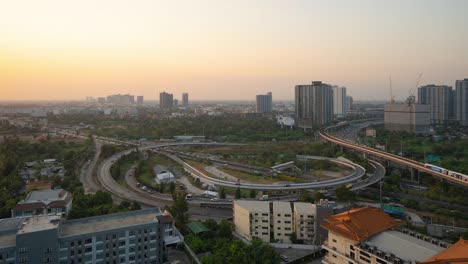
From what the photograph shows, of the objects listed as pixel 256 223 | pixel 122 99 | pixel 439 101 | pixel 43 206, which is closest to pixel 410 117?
pixel 439 101

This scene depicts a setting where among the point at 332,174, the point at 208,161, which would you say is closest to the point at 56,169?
the point at 208,161

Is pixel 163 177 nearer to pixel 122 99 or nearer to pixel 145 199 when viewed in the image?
pixel 145 199

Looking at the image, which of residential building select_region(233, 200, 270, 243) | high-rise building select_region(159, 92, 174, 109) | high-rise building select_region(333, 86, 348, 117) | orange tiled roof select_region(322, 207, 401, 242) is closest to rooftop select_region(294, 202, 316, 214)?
residential building select_region(233, 200, 270, 243)

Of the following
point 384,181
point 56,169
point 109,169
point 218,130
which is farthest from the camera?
point 218,130

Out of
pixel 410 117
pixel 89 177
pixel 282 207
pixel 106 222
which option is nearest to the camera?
pixel 106 222

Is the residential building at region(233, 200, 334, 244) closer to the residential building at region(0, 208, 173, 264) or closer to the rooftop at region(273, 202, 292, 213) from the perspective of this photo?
the rooftop at region(273, 202, 292, 213)

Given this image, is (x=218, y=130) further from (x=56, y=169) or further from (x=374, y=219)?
(x=374, y=219)

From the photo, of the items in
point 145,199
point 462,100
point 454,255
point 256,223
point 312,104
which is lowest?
point 145,199
